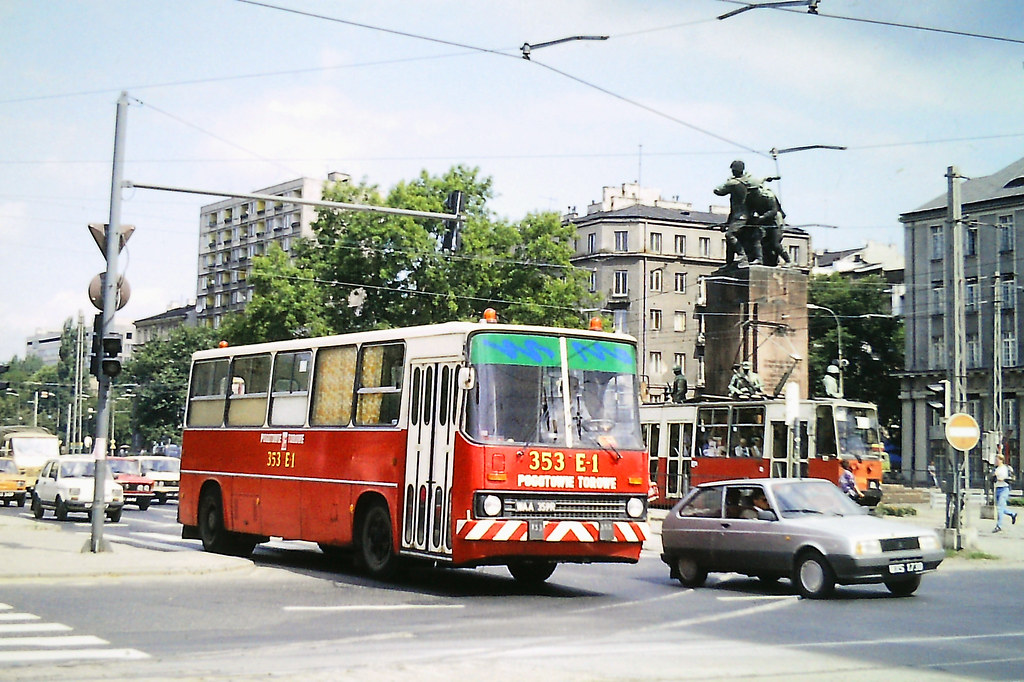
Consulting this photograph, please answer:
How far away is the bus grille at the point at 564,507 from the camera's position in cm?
1616

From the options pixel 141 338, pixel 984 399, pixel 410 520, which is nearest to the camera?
pixel 410 520

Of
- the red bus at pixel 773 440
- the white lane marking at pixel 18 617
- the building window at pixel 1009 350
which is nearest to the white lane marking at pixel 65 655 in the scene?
the white lane marking at pixel 18 617

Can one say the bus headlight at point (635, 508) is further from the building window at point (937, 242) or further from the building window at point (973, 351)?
the building window at point (937, 242)

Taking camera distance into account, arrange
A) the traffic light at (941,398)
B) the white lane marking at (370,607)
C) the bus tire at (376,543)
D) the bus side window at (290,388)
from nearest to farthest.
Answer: the white lane marking at (370,607)
the bus tire at (376,543)
the bus side window at (290,388)
the traffic light at (941,398)

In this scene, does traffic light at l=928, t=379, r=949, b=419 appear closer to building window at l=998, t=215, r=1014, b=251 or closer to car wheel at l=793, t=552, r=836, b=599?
car wheel at l=793, t=552, r=836, b=599

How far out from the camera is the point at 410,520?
56.6ft

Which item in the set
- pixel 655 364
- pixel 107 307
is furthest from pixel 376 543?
pixel 655 364

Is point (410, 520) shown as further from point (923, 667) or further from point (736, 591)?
point (923, 667)

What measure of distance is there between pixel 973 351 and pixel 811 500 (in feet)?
201

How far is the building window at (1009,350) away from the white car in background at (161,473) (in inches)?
1752

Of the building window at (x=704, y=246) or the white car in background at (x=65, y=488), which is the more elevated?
the building window at (x=704, y=246)

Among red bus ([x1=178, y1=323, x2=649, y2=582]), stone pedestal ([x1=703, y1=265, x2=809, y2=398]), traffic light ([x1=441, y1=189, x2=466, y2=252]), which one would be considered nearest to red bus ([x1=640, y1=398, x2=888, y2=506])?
stone pedestal ([x1=703, y1=265, x2=809, y2=398])

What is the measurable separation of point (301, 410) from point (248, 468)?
80.3 inches

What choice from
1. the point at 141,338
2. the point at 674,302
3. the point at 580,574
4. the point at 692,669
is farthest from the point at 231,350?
the point at 141,338
